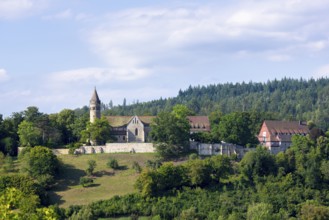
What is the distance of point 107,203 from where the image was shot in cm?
7088

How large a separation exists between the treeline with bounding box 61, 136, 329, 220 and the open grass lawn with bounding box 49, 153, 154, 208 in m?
2.45

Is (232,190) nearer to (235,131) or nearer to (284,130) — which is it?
(235,131)

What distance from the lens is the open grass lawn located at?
241 feet

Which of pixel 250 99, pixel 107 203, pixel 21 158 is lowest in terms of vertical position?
pixel 107 203

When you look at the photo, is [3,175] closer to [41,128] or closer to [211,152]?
[41,128]

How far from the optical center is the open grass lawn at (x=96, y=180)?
241ft

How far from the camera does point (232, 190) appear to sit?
7519cm

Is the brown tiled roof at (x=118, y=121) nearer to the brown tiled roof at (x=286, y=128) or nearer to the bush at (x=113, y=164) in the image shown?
the bush at (x=113, y=164)

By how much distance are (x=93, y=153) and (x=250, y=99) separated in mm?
118997

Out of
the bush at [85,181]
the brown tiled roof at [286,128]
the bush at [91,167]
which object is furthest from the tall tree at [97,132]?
the brown tiled roof at [286,128]

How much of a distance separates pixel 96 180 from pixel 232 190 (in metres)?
15.8

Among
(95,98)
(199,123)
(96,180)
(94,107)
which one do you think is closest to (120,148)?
(96,180)

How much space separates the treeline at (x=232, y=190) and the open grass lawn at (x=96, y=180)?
245cm

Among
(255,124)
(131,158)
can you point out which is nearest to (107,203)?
(131,158)
